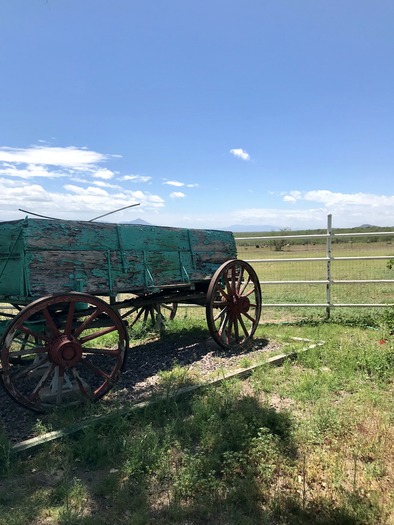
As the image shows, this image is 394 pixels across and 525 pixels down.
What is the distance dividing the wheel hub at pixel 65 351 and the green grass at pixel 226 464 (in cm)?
47

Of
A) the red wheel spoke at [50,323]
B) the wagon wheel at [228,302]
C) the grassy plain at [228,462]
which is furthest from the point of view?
the wagon wheel at [228,302]

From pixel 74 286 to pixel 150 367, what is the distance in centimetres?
173

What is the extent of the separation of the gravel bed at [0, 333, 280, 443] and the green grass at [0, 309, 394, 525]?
305mm

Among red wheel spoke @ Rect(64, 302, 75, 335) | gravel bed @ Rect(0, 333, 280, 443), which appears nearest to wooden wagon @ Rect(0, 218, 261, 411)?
red wheel spoke @ Rect(64, 302, 75, 335)

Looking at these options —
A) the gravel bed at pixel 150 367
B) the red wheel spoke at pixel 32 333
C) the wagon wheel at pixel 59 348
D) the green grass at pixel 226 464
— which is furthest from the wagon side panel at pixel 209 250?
the red wheel spoke at pixel 32 333

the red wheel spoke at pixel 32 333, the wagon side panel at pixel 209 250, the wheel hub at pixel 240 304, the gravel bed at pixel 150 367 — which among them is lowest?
the gravel bed at pixel 150 367

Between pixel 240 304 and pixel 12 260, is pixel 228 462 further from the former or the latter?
pixel 240 304

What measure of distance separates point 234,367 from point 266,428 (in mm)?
1953

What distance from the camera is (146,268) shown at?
500 cm

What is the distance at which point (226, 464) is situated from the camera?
296cm

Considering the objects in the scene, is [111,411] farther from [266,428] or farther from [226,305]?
[226,305]

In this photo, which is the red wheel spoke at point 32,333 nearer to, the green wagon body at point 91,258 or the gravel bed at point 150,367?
the green wagon body at point 91,258

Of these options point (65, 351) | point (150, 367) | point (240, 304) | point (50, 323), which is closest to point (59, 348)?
point (65, 351)

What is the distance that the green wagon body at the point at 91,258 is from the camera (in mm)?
3953
